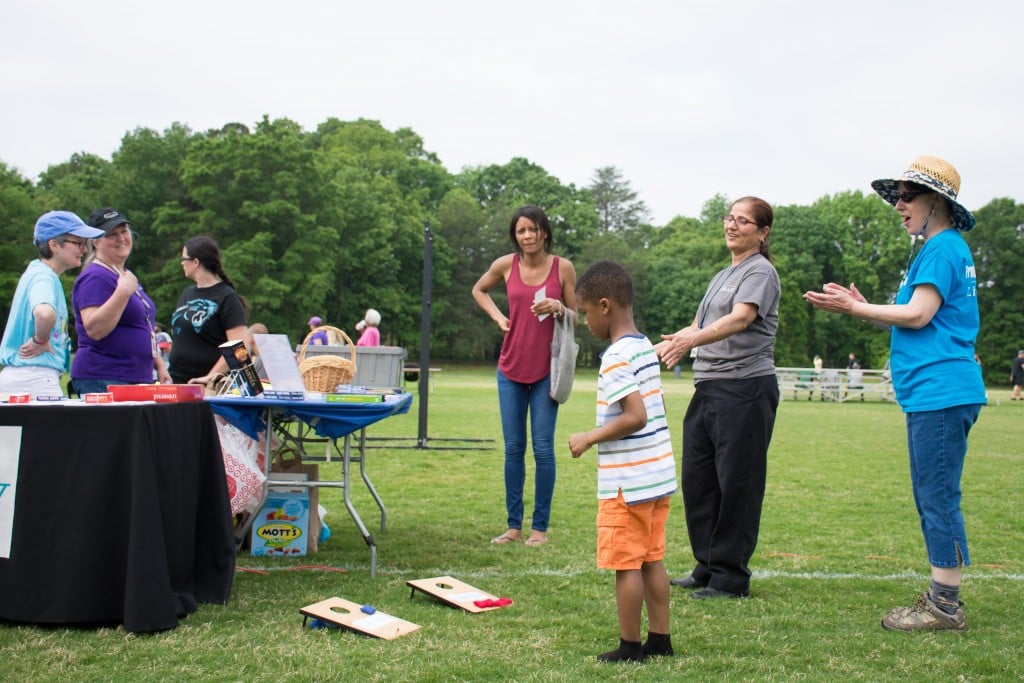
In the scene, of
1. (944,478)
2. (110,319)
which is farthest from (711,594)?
(110,319)

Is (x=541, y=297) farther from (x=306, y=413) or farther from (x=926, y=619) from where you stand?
(x=926, y=619)

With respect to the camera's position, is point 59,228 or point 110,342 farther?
point 110,342

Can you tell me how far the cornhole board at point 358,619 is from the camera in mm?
3998

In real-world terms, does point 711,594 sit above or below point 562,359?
below

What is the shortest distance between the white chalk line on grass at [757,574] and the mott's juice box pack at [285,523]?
11.6 inches

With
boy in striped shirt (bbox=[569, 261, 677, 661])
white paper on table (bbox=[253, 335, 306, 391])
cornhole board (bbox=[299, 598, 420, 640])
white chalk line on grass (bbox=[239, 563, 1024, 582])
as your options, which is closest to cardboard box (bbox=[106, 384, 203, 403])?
white paper on table (bbox=[253, 335, 306, 391])

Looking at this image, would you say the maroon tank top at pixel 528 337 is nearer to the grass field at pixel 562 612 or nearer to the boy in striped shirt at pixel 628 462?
the grass field at pixel 562 612

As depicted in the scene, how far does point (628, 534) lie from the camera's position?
11.9 feet

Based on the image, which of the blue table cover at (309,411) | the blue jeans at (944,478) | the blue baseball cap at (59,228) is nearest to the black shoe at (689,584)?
the blue jeans at (944,478)

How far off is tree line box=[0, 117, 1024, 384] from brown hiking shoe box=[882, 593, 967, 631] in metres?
33.0

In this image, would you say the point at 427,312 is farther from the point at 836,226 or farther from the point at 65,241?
the point at 836,226

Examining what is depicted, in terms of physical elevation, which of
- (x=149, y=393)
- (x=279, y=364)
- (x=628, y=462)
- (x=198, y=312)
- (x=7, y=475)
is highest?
(x=198, y=312)

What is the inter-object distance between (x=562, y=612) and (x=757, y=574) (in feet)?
4.98

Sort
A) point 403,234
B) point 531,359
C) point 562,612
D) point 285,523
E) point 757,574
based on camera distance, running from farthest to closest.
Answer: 1. point 403,234
2. point 531,359
3. point 285,523
4. point 757,574
5. point 562,612
